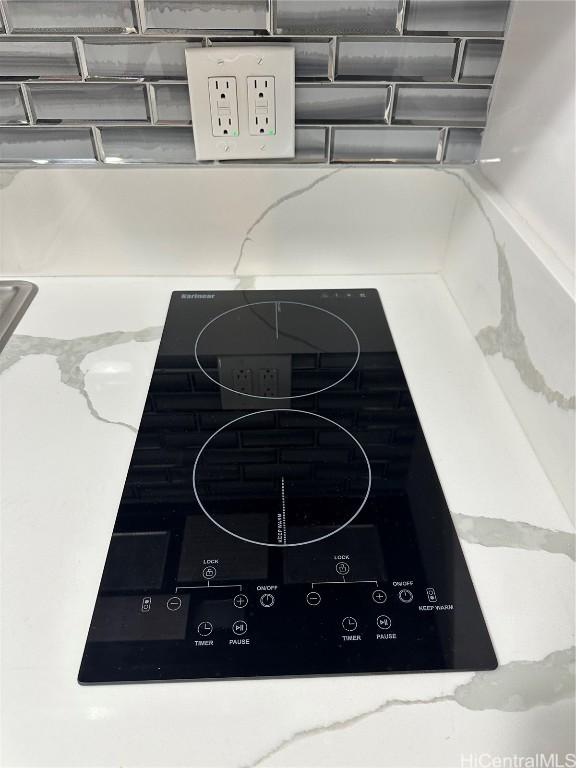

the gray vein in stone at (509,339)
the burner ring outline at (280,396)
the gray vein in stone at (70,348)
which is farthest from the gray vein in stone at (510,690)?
the gray vein in stone at (70,348)

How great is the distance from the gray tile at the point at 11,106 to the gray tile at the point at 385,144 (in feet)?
1.41

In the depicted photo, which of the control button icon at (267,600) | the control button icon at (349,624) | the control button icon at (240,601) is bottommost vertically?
the control button icon at (349,624)

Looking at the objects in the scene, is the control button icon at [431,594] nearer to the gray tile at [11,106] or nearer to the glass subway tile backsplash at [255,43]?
the glass subway tile backsplash at [255,43]

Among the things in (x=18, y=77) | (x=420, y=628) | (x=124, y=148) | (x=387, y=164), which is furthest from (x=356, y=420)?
(x=18, y=77)

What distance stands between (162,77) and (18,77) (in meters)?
0.19

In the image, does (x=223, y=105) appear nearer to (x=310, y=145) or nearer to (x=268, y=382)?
(x=310, y=145)

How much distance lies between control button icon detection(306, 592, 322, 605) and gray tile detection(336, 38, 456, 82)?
65 cm

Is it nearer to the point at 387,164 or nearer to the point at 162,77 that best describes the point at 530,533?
the point at 387,164

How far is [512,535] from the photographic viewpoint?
0.56m

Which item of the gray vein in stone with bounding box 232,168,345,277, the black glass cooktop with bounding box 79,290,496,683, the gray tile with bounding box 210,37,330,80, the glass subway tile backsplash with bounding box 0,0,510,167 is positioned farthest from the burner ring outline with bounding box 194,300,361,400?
the gray tile with bounding box 210,37,330,80

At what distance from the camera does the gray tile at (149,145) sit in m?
0.81

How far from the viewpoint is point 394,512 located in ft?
1.89

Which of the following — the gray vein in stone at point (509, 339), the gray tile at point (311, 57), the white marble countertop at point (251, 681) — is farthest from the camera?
the gray tile at point (311, 57)

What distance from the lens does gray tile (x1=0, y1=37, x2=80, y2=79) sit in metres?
0.74
